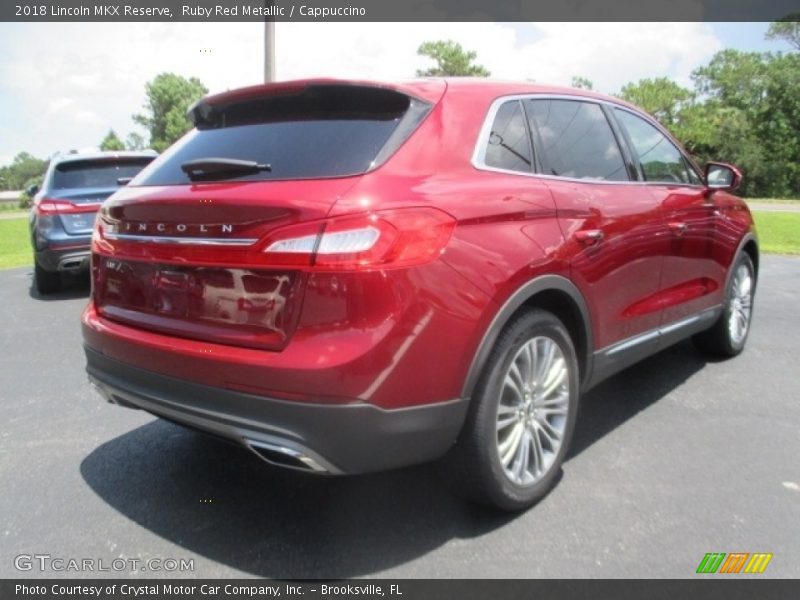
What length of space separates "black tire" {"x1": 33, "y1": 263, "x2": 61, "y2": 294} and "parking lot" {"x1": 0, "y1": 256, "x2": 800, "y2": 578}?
445 cm

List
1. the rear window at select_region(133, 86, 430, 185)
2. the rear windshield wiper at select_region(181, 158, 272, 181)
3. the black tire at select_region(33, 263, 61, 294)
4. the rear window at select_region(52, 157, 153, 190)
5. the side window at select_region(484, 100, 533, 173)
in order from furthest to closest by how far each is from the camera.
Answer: the black tire at select_region(33, 263, 61, 294)
the rear window at select_region(52, 157, 153, 190)
the side window at select_region(484, 100, 533, 173)
the rear windshield wiper at select_region(181, 158, 272, 181)
the rear window at select_region(133, 86, 430, 185)

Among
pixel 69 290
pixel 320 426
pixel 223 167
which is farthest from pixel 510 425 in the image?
pixel 69 290

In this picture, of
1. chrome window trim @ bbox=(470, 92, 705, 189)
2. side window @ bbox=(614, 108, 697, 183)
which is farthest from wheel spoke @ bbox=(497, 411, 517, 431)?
side window @ bbox=(614, 108, 697, 183)

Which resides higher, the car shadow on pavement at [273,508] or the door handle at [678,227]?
the door handle at [678,227]

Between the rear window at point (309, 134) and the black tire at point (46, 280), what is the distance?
6014 mm

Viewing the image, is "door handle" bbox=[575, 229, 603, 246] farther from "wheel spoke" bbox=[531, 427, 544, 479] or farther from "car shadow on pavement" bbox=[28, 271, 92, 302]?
"car shadow on pavement" bbox=[28, 271, 92, 302]

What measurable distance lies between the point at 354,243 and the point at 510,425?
1051 millimetres

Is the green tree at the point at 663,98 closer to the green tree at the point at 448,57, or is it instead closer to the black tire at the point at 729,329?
the green tree at the point at 448,57

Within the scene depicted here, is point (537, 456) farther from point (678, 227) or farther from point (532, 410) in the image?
point (678, 227)

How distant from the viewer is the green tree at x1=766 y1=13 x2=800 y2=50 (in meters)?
53.2

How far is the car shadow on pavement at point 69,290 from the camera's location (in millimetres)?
8039

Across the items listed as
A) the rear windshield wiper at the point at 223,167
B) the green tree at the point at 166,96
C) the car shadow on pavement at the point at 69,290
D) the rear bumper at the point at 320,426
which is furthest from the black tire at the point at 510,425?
the green tree at the point at 166,96

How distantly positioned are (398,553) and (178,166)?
180 cm

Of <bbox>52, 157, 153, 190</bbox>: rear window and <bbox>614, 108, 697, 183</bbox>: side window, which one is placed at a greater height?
<bbox>614, 108, 697, 183</bbox>: side window
